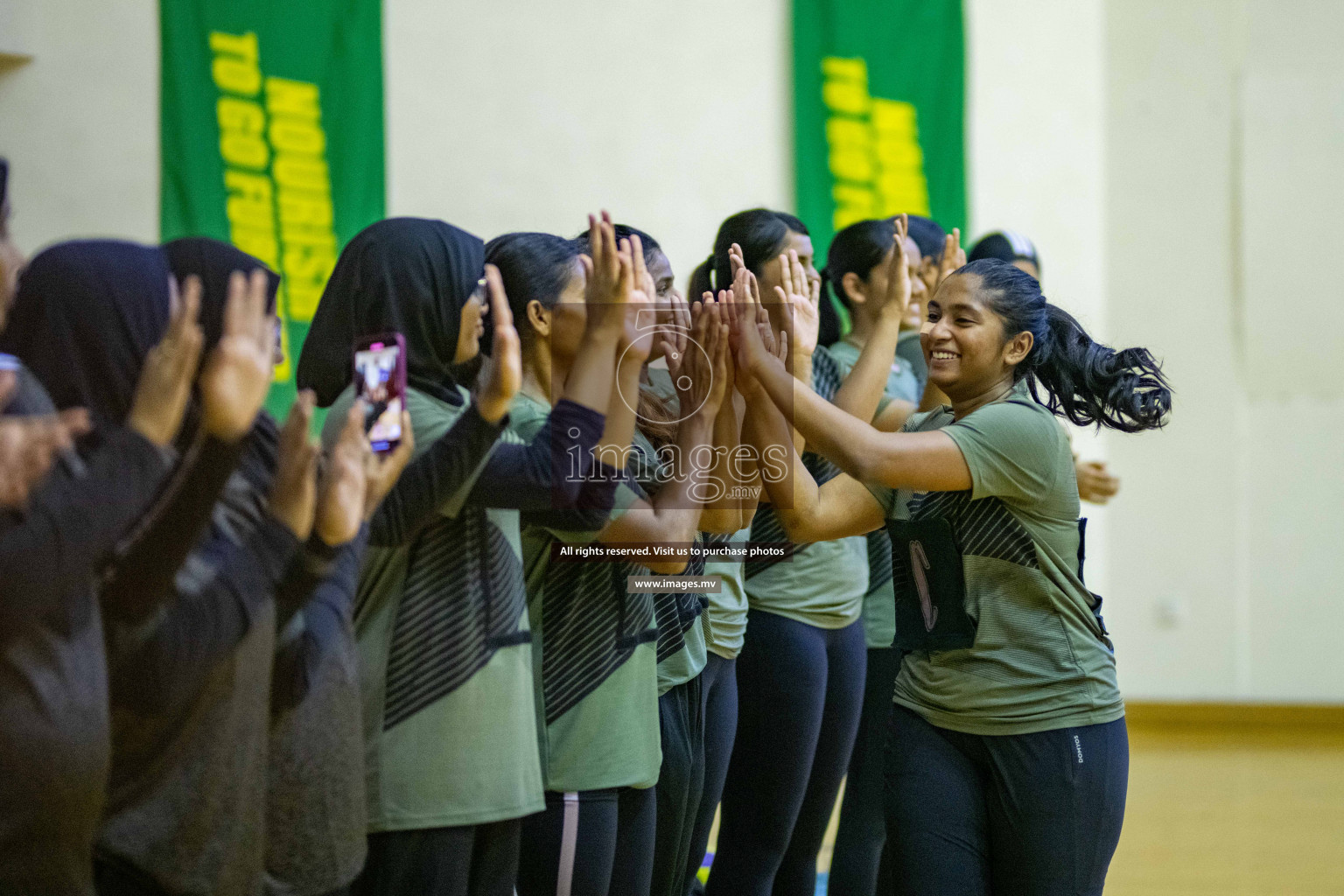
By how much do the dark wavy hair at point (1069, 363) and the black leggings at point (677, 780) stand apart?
2.78ft

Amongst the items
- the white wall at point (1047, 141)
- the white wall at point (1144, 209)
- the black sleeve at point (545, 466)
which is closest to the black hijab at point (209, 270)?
the black sleeve at point (545, 466)

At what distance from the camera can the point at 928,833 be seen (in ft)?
6.37

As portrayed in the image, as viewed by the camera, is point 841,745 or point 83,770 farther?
point 841,745

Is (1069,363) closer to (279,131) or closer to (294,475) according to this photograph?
(294,475)

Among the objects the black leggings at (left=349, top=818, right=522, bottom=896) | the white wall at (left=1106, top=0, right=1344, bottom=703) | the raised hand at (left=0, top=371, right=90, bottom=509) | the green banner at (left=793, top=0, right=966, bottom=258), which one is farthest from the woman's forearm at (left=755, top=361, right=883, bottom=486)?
the white wall at (left=1106, top=0, right=1344, bottom=703)

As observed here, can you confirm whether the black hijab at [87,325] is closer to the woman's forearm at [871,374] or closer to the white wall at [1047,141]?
the woman's forearm at [871,374]

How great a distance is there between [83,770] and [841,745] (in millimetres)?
1864

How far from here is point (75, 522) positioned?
1.16 m

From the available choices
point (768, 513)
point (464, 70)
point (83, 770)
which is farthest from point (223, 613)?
point (464, 70)

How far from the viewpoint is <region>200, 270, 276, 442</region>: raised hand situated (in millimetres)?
1265

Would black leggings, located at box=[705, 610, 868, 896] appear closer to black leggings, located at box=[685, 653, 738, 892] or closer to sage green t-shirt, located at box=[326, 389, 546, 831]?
black leggings, located at box=[685, 653, 738, 892]

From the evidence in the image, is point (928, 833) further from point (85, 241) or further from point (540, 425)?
point (85, 241)

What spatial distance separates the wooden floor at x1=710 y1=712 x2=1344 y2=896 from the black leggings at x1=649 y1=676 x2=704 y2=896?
62.0 inches

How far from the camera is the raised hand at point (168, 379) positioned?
1.21 metres
